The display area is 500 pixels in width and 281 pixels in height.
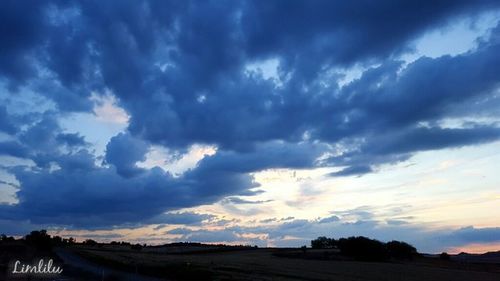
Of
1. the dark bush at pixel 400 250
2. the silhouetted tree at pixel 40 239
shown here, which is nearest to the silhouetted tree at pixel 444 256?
the dark bush at pixel 400 250

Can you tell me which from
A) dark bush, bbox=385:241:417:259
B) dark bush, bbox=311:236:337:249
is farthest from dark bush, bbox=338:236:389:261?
dark bush, bbox=311:236:337:249

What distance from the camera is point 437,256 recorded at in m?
157

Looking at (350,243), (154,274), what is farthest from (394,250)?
(154,274)

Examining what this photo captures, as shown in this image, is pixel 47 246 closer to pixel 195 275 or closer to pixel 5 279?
pixel 195 275

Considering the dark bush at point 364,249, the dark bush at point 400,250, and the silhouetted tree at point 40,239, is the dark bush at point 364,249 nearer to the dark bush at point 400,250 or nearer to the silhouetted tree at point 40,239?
the dark bush at point 400,250

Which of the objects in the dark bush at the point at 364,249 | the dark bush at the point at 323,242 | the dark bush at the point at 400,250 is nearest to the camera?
the dark bush at the point at 364,249

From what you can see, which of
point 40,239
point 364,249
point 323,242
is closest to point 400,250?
point 364,249

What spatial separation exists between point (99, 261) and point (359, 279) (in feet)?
159

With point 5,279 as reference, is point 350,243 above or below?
above

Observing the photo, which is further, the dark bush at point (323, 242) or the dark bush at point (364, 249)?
the dark bush at point (323, 242)

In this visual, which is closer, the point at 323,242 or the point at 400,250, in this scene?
the point at 400,250

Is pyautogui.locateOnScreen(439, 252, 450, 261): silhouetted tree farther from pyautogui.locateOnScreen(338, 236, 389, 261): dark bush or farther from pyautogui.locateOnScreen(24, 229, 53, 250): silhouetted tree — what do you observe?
pyautogui.locateOnScreen(24, 229, 53, 250): silhouetted tree

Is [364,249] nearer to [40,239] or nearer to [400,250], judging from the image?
[400,250]

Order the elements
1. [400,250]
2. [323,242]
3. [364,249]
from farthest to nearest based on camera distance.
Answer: [323,242]
[400,250]
[364,249]
